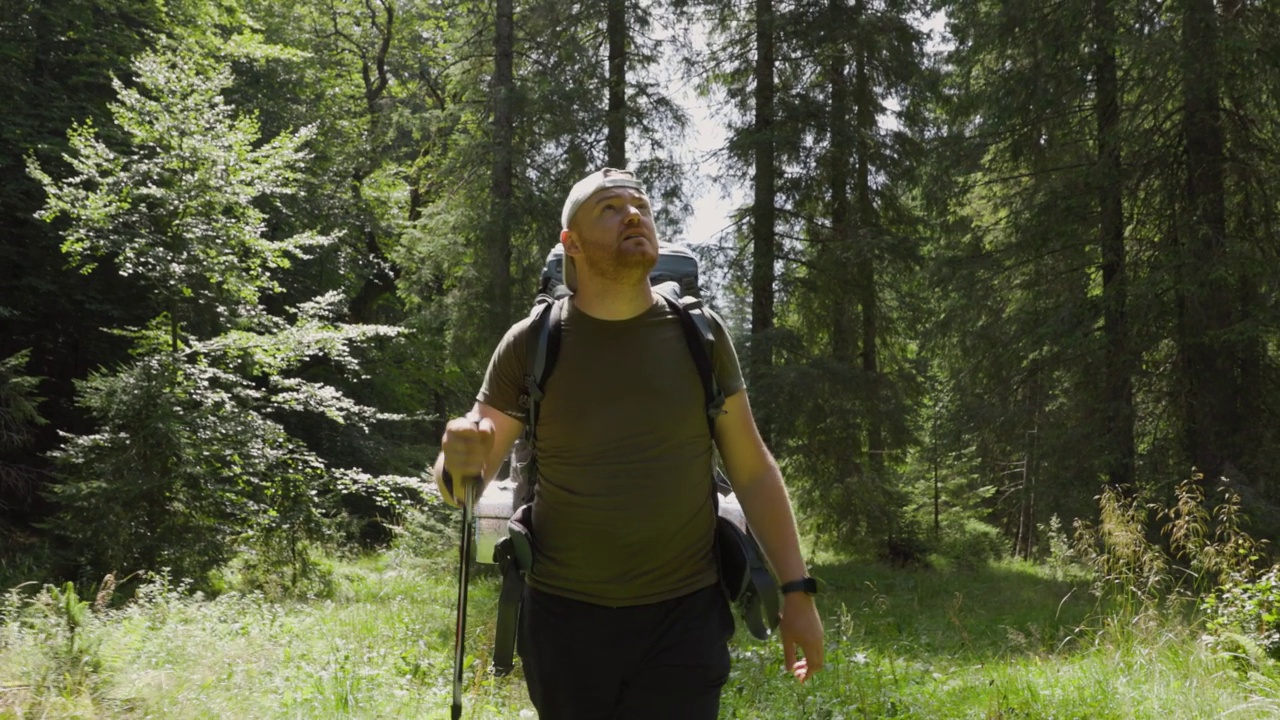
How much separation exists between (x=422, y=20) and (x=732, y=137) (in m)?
11.5

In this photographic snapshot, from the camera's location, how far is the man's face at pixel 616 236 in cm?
242

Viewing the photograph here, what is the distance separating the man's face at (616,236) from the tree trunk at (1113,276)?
10226 millimetres

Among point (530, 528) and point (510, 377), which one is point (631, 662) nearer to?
point (530, 528)

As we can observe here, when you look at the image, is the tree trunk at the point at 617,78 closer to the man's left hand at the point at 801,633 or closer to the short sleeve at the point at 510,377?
the short sleeve at the point at 510,377

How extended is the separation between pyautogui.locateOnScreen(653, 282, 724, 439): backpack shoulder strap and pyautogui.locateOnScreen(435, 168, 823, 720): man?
0.02 meters

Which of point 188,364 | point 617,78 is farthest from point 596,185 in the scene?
point 617,78

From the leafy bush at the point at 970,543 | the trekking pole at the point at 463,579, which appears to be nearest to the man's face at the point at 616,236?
the trekking pole at the point at 463,579

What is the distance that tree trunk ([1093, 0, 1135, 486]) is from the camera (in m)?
11.4

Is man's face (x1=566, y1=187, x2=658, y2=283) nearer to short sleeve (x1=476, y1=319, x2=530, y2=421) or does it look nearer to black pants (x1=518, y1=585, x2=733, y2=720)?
short sleeve (x1=476, y1=319, x2=530, y2=421)

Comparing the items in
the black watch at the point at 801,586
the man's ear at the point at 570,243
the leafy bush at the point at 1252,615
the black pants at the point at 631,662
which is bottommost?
the leafy bush at the point at 1252,615

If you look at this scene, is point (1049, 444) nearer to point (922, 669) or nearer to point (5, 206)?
point (922, 669)

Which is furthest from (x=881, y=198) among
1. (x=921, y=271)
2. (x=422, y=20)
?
(x=422, y=20)

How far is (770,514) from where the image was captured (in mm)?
2561

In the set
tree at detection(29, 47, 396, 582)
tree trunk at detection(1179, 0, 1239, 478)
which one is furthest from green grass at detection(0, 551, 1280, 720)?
tree trunk at detection(1179, 0, 1239, 478)
